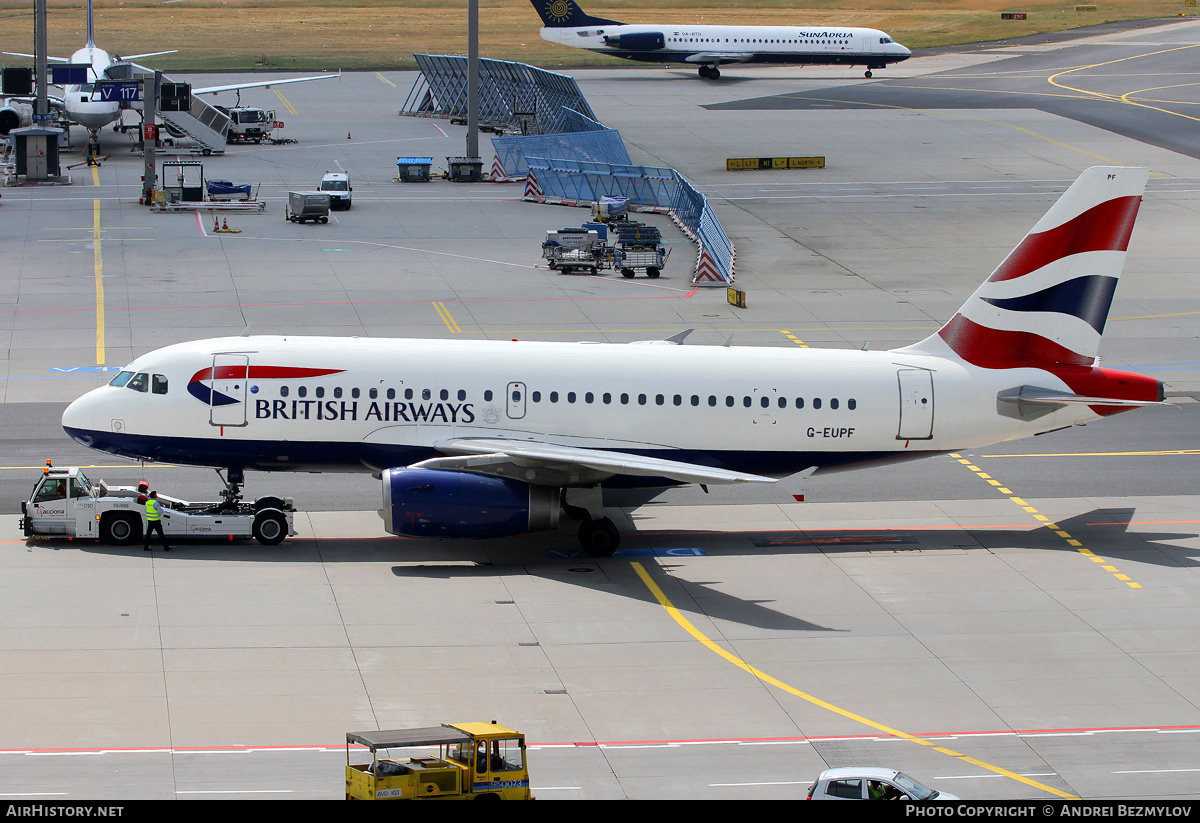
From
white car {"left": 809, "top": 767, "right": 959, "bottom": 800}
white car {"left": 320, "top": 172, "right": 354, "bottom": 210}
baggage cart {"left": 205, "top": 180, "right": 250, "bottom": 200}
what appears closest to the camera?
white car {"left": 809, "top": 767, "right": 959, "bottom": 800}

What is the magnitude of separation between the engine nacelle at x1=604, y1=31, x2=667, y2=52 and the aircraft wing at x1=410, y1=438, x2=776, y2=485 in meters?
111

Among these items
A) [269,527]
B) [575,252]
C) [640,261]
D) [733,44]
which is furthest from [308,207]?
[733,44]

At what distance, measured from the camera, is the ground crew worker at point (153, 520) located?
1346 inches

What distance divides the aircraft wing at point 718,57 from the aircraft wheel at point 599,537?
113 m

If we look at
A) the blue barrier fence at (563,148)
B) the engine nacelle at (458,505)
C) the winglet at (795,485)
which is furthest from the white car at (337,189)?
the winglet at (795,485)

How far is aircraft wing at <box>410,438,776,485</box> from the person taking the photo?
33.5m

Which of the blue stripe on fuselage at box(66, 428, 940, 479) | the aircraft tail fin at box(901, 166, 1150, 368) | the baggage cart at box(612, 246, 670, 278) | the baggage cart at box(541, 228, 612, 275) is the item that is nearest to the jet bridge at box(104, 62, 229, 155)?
the baggage cart at box(541, 228, 612, 275)

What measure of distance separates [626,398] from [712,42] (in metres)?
112

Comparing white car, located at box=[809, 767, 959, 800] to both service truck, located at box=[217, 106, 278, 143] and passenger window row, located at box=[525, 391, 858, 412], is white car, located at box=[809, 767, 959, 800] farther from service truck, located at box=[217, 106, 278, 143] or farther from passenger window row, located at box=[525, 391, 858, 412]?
service truck, located at box=[217, 106, 278, 143]

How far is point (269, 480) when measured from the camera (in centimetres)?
4100

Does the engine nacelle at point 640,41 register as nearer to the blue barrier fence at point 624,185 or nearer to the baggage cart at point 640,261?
the blue barrier fence at point 624,185

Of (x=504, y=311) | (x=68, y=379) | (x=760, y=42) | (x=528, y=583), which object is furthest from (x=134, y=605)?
(x=760, y=42)

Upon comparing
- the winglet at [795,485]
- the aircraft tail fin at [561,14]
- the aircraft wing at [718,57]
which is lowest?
the winglet at [795,485]
